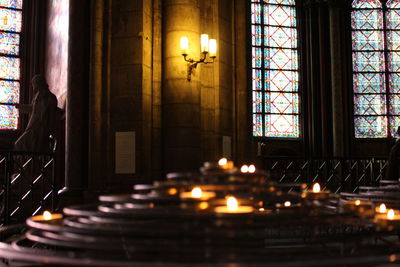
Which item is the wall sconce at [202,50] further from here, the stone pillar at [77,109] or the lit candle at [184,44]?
the stone pillar at [77,109]

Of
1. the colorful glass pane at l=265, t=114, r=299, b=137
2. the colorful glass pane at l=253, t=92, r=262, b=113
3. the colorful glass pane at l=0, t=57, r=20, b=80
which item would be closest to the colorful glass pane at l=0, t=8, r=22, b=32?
the colorful glass pane at l=0, t=57, r=20, b=80

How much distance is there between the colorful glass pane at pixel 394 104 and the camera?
19.1 metres

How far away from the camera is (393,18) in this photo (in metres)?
19.6

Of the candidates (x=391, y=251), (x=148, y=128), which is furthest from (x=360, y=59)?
(x=391, y=251)

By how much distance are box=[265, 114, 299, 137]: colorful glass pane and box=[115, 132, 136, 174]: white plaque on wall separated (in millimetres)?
10661

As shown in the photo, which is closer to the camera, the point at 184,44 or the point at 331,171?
the point at 184,44

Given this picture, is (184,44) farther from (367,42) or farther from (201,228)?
(367,42)

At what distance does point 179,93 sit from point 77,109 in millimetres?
1602

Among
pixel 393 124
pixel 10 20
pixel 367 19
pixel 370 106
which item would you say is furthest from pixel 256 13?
pixel 10 20

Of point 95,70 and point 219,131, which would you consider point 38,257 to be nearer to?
point 95,70

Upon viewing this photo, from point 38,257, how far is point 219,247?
56cm

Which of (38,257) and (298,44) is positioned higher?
(298,44)

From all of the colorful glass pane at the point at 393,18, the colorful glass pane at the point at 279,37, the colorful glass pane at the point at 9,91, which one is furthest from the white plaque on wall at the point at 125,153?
the colorful glass pane at the point at 393,18

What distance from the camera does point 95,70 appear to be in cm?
866
